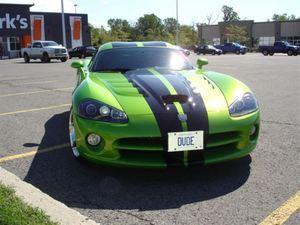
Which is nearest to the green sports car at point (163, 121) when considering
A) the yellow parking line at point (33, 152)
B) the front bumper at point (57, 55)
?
the yellow parking line at point (33, 152)

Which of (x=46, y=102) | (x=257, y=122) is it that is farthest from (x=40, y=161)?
(x=46, y=102)

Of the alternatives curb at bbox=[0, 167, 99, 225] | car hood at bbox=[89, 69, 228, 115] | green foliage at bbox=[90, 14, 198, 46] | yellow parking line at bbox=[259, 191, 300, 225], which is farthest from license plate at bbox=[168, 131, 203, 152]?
green foliage at bbox=[90, 14, 198, 46]

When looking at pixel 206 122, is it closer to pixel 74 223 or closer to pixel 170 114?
pixel 170 114

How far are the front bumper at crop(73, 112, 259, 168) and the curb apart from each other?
2.08 feet

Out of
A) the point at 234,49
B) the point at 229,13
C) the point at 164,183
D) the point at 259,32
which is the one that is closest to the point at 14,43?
the point at 234,49

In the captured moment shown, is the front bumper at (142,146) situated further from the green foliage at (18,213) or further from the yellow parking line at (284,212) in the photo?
the green foliage at (18,213)

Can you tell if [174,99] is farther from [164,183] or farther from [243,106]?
[164,183]

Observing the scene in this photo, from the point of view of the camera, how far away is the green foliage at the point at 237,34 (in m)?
78.9

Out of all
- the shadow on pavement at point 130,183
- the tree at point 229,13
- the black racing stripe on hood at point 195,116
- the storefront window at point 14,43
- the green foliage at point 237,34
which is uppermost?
the tree at point 229,13

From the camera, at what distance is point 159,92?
171 inches

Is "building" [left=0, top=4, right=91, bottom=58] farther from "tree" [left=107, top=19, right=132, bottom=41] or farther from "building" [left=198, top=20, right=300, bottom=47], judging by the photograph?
"building" [left=198, top=20, right=300, bottom=47]

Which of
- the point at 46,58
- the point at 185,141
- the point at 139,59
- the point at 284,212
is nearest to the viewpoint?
the point at 284,212

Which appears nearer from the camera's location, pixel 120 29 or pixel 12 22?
pixel 12 22

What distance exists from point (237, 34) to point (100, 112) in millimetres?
77674
